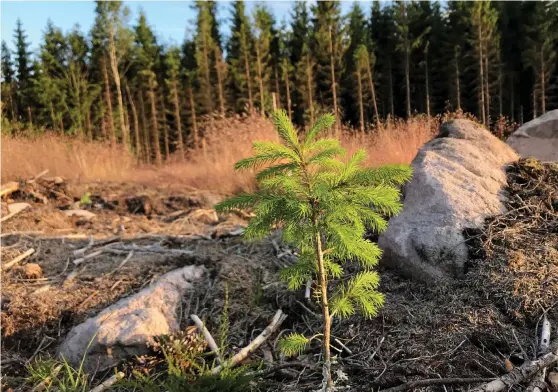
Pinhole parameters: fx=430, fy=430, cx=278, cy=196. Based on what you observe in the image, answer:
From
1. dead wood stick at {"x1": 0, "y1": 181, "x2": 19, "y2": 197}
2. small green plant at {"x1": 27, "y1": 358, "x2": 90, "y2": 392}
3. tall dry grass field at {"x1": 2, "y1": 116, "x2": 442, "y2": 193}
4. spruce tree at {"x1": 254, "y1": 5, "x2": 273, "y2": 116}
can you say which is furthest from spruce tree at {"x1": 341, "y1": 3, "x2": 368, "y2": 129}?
small green plant at {"x1": 27, "y1": 358, "x2": 90, "y2": 392}

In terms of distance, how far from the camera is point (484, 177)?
2.86m

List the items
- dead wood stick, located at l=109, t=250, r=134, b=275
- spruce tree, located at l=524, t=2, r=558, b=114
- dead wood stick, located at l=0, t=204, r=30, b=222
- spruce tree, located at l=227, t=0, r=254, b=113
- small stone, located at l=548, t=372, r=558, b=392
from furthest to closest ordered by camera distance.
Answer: spruce tree, located at l=227, t=0, r=254, b=113 → spruce tree, located at l=524, t=2, r=558, b=114 → dead wood stick, located at l=0, t=204, r=30, b=222 → dead wood stick, located at l=109, t=250, r=134, b=275 → small stone, located at l=548, t=372, r=558, b=392

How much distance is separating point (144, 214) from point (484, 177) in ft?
13.1

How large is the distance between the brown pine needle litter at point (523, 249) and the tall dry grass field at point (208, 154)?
2752 mm

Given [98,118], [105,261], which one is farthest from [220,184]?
[98,118]

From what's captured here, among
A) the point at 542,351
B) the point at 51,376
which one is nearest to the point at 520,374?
the point at 542,351

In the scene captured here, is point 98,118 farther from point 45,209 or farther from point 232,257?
point 232,257

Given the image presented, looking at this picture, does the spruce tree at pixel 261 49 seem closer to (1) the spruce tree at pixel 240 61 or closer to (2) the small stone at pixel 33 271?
(1) the spruce tree at pixel 240 61

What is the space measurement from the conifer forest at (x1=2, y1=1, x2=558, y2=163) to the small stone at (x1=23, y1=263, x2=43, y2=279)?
20.0m

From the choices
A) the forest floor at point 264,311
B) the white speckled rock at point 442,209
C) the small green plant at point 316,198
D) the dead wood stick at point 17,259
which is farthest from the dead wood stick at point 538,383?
the dead wood stick at point 17,259

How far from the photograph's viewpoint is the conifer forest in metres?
23.9

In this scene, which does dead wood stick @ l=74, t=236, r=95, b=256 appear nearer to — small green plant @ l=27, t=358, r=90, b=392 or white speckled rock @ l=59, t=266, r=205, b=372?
white speckled rock @ l=59, t=266, r=205, b=372

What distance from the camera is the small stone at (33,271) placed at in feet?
9.68

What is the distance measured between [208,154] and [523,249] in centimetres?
691
